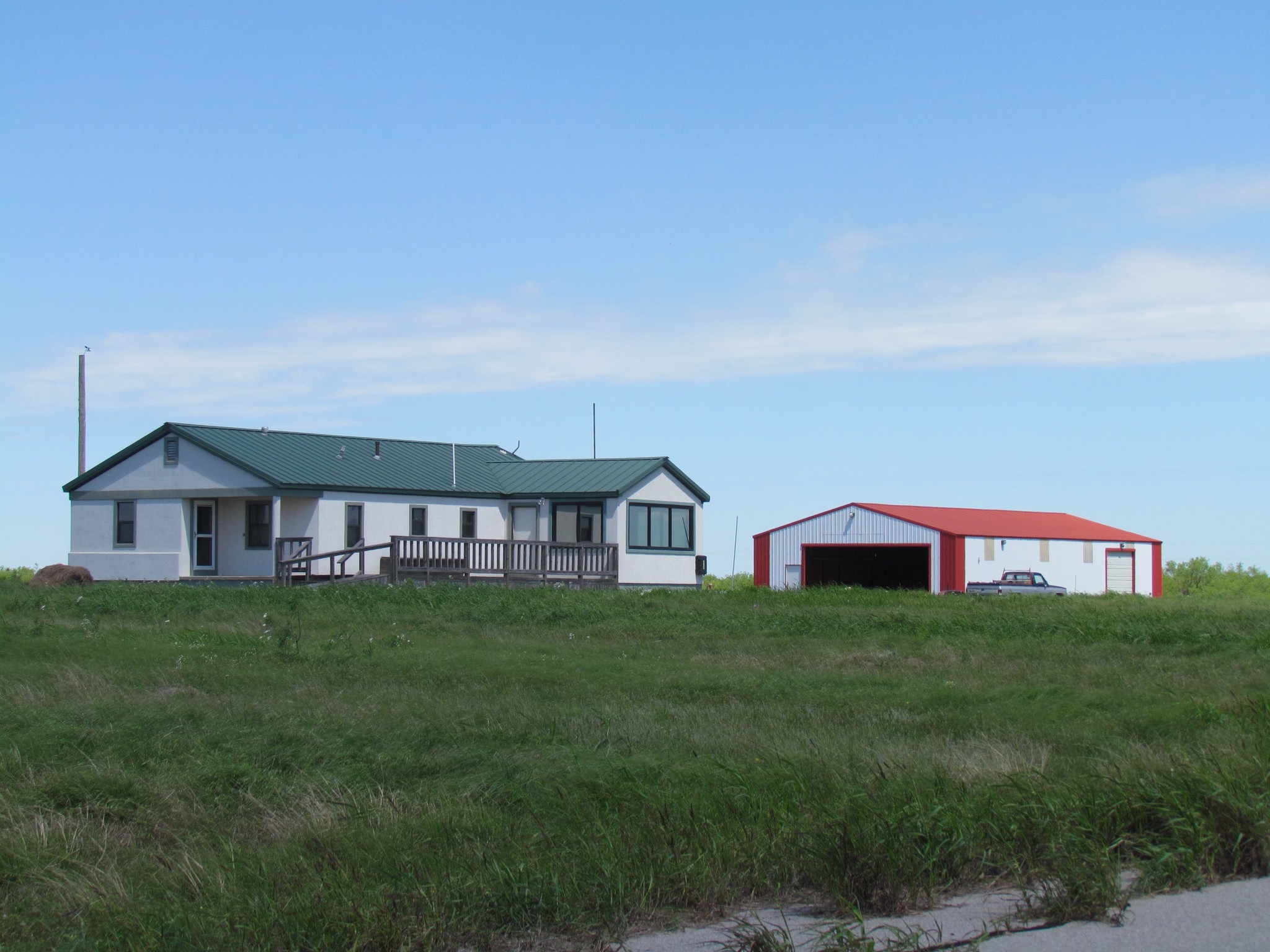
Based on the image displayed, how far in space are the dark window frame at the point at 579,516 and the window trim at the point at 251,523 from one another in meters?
8.08

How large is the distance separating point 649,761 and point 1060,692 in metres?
5.60

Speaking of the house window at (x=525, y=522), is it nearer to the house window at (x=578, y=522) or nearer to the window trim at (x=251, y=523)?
the house window at (x=578, y=522)

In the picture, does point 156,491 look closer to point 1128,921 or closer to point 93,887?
point 93,887

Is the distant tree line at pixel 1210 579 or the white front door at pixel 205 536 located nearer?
the white front door at pixel 205 536

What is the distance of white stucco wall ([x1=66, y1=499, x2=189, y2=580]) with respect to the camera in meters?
35.7

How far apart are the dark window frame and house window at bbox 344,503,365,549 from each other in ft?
18.8

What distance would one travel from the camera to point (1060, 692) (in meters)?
12.3

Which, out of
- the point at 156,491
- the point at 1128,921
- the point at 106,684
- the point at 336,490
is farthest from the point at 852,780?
the point at 156,491

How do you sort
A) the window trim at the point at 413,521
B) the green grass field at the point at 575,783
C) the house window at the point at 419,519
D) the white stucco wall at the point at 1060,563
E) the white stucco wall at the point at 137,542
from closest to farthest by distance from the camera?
1. the green grass field at the point at 575,783
2. the white stucco wall at the point at 137,542
3. the window trim at the point at 413,521
4. the house window at the point at 419,519
5. the white stucco wall at the point at 1060,563

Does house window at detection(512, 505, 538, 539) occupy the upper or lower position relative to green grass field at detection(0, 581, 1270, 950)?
upper

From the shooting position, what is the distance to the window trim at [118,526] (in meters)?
36.6

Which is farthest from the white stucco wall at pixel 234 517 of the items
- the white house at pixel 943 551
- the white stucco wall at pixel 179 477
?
the white house at pixel 943 551

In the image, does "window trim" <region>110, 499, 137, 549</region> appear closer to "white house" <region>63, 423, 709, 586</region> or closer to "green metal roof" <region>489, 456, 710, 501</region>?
"white house" <region>63, 423, 709, 586</region>

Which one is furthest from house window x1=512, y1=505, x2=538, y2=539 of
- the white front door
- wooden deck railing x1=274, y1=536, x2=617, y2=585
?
the white front door
